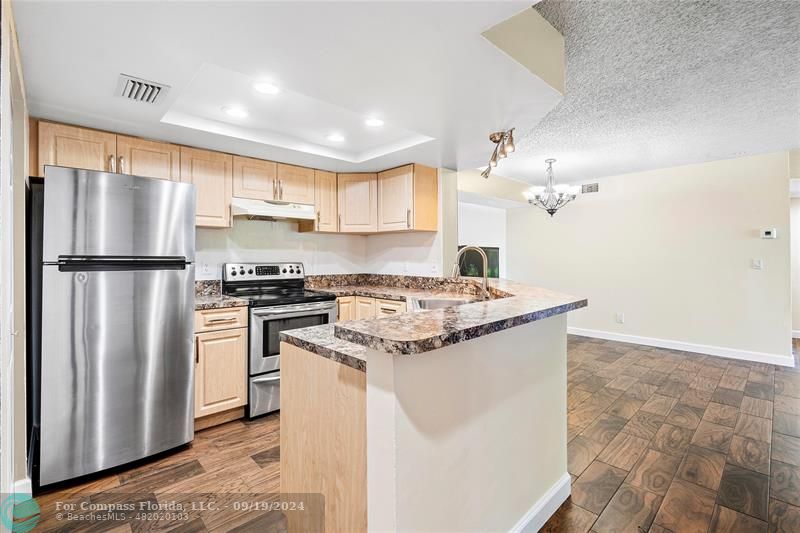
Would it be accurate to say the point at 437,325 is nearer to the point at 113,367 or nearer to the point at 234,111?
the point at 113,367

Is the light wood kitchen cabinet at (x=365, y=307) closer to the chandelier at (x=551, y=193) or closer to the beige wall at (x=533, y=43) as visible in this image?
the beige wall at (x=533, y=43)

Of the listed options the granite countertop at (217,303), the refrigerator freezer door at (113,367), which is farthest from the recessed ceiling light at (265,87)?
A: the granite countertop at (217,303)

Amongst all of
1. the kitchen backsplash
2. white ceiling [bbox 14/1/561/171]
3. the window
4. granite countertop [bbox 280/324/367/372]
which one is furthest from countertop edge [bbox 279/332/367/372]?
the window

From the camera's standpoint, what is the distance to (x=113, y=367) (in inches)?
81.9

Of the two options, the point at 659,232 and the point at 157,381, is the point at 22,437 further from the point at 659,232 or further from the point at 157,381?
the point at 659,232

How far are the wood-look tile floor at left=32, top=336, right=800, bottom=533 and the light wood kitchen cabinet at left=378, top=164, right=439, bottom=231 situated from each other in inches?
81.7

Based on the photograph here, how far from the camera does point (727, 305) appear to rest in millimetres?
4355

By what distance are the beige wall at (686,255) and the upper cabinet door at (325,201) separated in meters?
3.72

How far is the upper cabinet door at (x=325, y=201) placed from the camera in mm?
3633

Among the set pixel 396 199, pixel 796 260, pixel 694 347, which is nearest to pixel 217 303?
pixel 396 199

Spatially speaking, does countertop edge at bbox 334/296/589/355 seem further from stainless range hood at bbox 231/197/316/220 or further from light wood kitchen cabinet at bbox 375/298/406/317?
stainless range hood at bbox 231/197/316/220

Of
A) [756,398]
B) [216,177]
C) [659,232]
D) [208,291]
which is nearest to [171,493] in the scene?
[208,291]

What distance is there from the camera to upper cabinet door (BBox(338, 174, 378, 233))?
3.79 metres

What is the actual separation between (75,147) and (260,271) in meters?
1.57
